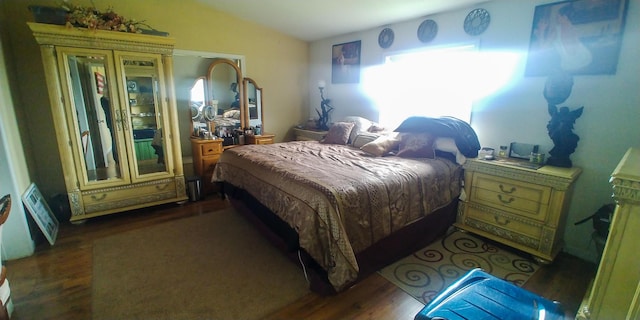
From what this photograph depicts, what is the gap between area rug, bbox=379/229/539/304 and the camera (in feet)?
6.69

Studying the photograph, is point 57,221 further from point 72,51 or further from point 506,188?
point 506,188

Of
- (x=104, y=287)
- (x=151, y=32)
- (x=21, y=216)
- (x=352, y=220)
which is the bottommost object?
(x=104, y=287)

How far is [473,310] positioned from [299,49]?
4614 mm

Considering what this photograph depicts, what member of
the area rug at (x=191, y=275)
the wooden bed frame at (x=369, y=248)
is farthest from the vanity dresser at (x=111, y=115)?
the wooden bed frame at (x=369, y=248)

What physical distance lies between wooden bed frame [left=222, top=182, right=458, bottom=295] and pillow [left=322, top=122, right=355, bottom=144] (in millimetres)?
1428

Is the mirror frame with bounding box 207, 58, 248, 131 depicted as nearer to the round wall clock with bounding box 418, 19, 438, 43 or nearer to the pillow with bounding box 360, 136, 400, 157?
the pillow with bounding box 360, 136, 400, 157

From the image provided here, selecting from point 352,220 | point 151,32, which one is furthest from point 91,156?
point 352,220

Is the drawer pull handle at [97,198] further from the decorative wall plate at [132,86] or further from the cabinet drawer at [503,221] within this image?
the cabinet drawer at [503,221]

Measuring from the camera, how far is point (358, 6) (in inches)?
128

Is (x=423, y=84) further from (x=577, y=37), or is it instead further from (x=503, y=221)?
(x=503, y=221)

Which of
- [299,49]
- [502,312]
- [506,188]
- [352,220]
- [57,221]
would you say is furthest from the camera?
[299,49]

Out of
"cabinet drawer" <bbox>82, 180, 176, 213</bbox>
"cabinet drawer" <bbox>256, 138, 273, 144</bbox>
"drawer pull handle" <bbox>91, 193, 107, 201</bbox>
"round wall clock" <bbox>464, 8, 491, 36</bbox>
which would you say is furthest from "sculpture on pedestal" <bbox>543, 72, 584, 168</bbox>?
"drawer pull handle" <bbox>91, 193, 107, 201</bbox>

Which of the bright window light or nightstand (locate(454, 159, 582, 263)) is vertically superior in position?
the bright window light

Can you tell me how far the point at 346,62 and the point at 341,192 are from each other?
119 inches
